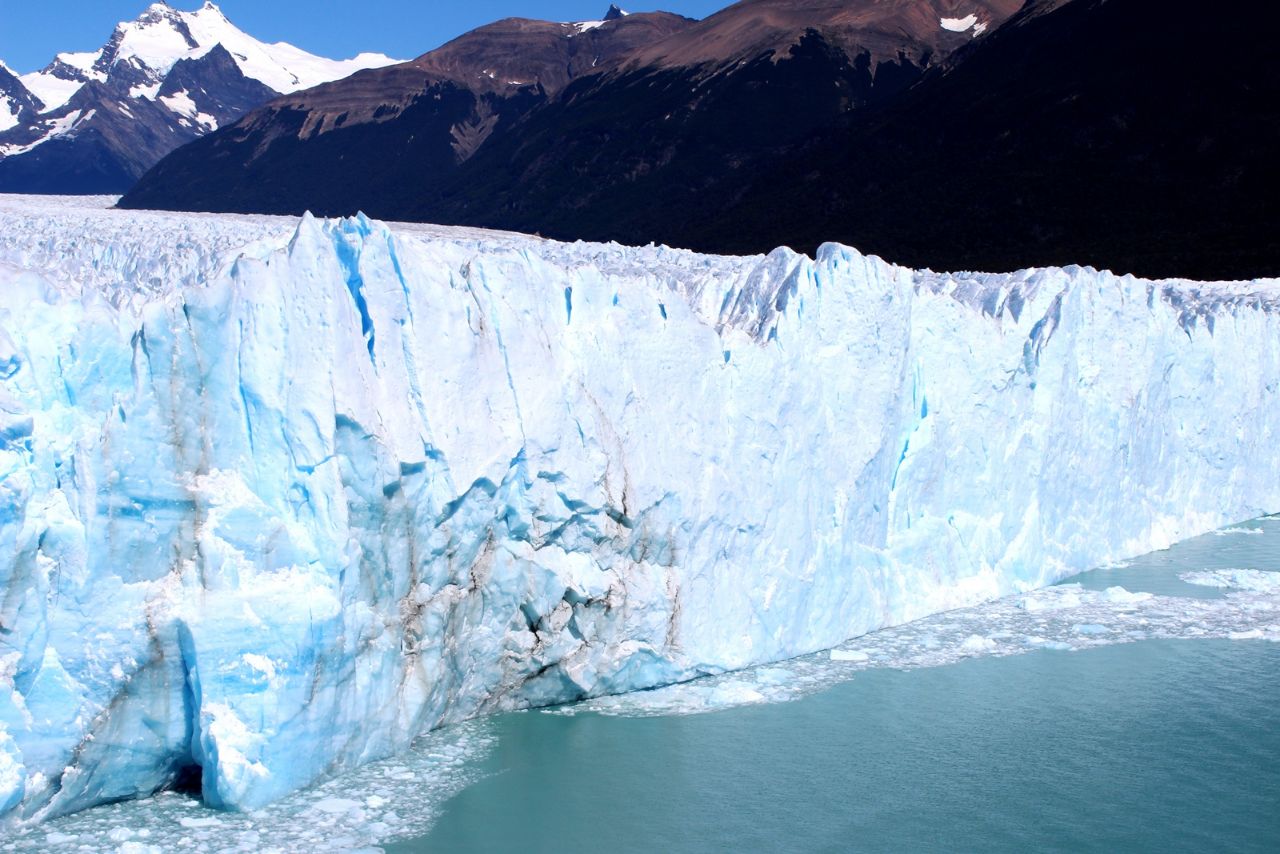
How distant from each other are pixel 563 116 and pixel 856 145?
2289 cm

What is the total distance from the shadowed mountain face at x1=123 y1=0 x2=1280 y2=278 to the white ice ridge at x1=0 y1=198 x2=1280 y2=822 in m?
15.9

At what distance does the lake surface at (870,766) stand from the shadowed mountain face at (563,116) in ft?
117

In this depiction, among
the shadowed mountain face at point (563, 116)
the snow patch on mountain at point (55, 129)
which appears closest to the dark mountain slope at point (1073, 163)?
the shadowed mountain face at point (563, 116)

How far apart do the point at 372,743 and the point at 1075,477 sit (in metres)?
5.94

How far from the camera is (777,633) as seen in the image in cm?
767

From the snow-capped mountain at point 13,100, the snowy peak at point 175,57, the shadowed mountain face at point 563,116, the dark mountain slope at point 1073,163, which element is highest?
the snowy peak at point 175,57

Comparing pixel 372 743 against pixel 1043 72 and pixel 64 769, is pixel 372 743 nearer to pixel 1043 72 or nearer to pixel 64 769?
pixel 64 769

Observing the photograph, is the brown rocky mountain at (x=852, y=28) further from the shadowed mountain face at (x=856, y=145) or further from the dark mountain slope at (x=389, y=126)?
the dark mountain slope at (x=389, y=126)

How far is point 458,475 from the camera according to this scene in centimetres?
630

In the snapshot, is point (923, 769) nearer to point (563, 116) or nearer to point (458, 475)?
point (458, 475)

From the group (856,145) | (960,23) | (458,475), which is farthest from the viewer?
(960,23)

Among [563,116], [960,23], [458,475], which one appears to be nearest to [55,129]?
[563,116]

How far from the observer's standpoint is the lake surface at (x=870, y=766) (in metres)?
5.59

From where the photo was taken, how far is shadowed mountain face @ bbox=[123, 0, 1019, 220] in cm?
4622
